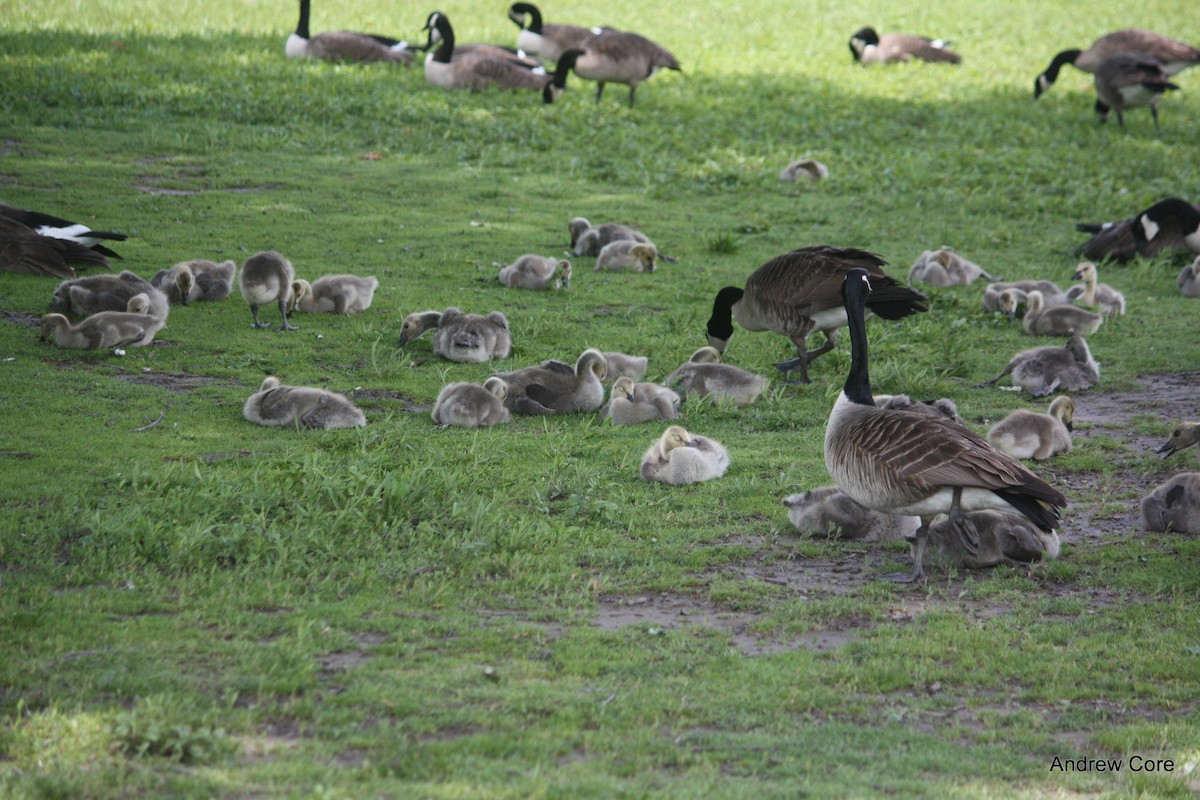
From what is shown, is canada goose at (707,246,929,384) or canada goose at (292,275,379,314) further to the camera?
canada goose at (292,275,379,314)

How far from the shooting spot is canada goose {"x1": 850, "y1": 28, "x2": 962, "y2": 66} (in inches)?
1209

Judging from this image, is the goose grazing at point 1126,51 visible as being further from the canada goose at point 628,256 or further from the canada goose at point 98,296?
the canada goose at point 98,296

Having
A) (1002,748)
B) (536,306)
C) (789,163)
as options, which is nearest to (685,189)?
(789,163)

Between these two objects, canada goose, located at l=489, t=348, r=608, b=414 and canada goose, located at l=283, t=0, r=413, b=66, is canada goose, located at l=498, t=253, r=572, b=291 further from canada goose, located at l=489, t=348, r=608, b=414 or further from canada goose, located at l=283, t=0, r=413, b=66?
canada goose, located at l=283, t=0, r=413, b=66

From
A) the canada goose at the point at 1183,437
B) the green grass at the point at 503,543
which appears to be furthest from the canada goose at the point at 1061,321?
the canada goose at the point at 1183,437

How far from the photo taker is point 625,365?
1113cm

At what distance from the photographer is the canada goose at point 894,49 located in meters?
30.7

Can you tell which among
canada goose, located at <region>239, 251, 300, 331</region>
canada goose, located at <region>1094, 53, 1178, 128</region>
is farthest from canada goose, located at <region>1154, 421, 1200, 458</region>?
canada goose, located at <region>1094, 53, 1178, 128</region>

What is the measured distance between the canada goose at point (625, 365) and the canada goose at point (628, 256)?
3.70 m

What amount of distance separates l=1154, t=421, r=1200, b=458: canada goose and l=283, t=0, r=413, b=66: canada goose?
1939cm

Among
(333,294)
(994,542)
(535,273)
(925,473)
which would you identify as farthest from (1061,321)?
(333,294)

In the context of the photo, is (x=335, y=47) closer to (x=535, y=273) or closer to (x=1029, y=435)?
(x=535, y=273)

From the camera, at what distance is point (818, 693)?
18.1 ft

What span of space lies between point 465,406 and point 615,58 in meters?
15.2
